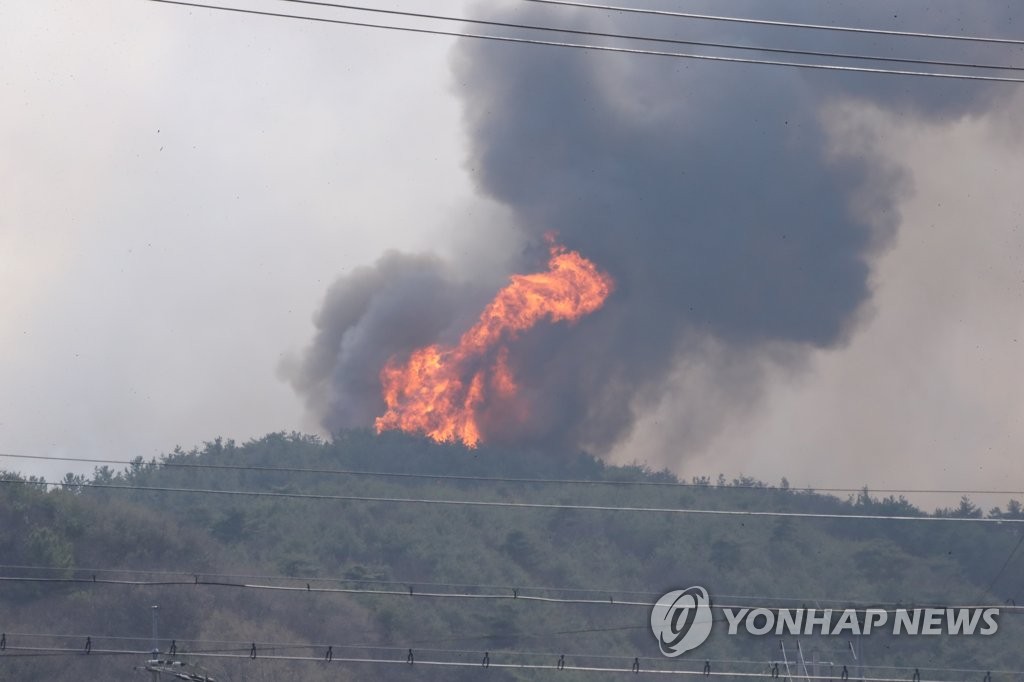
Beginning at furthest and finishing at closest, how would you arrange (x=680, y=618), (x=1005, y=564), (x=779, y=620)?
(x=1005, y=564)
(x=680, y=618)
(x=779, y=620)

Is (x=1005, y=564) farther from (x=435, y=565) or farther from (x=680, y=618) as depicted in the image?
(x=680, y=618)

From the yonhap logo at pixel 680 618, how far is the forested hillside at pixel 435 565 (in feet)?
6.60

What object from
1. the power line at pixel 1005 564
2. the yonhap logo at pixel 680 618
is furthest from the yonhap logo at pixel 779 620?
the power line at pixel 1005 564

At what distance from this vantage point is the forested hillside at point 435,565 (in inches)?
2687

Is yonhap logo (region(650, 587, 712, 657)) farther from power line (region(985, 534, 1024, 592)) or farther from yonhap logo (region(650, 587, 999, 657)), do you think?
power line (region(985, 534, 1024, 592))

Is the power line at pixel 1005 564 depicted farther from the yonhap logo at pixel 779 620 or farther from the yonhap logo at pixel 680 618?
the yonhap logo at pixel 680 618

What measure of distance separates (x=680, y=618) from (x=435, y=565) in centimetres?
3716

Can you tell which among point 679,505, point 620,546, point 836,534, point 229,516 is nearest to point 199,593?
point 229,516

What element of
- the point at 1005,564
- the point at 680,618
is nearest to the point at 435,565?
the point at 680,618

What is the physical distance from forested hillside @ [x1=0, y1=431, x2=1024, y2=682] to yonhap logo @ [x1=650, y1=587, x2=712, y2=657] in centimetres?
201

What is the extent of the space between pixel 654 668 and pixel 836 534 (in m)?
39.6

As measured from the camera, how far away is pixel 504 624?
7481 cm

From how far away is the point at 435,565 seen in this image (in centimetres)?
Result: 8819

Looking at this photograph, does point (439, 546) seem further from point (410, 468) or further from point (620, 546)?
point (620, 546)
